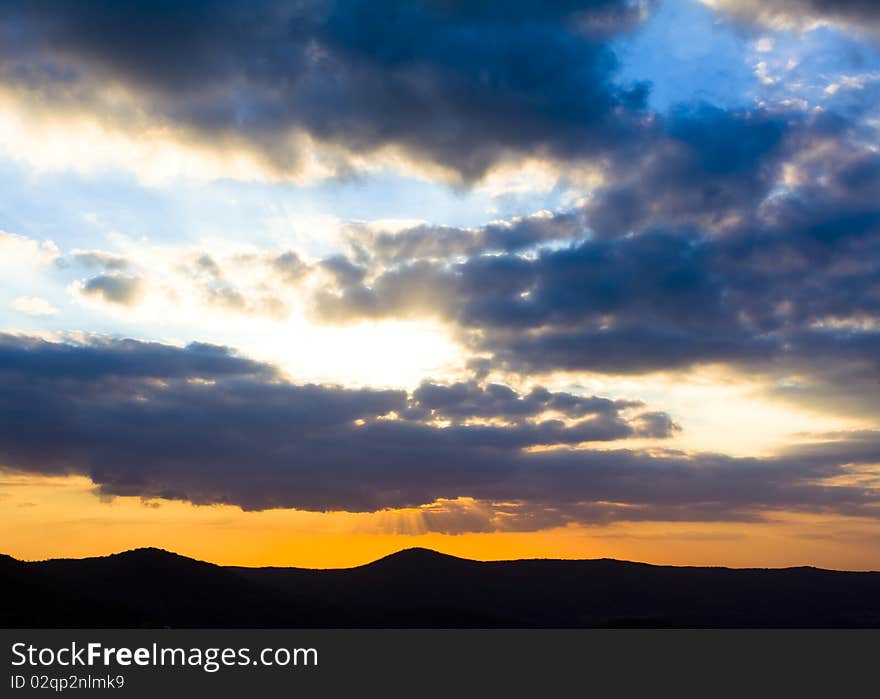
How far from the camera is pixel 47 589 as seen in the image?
151 meters
